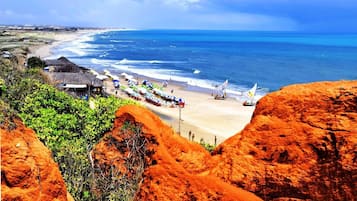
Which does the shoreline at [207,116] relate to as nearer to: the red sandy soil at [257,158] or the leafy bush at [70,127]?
the leafy bush at [70,127]

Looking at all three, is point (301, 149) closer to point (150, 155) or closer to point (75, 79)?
point (150, 155)

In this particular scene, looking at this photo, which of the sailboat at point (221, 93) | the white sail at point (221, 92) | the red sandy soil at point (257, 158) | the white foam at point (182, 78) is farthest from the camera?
the white foam at point (182, 78)

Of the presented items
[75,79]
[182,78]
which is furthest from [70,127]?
[182,78]

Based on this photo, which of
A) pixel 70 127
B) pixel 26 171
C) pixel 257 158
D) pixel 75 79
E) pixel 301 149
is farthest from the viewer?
pixel 75 79

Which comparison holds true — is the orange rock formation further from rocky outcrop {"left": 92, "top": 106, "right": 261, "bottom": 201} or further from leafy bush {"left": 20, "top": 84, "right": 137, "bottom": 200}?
leafy bush {"left": 20, "top": 84, "right": 137, "bottom": 200}

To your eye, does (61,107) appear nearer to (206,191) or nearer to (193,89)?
(206,191)

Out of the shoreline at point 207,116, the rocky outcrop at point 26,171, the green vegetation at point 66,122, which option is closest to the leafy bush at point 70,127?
the green vegetation at point 66,122

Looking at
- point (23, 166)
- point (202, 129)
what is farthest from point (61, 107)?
point (202, 129)
